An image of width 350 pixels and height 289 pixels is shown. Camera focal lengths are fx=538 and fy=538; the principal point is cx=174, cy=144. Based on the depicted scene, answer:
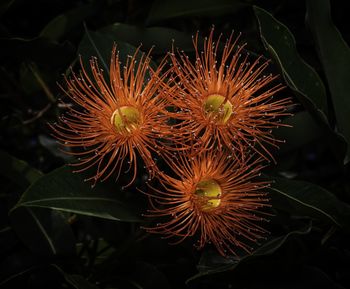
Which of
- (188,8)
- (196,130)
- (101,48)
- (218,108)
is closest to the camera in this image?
(196,130)

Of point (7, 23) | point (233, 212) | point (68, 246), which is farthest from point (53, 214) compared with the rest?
point (7, 23)

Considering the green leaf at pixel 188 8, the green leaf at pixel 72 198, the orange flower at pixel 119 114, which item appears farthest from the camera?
the green leaf at pixel 188 8

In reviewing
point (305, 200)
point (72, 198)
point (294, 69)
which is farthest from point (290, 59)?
point (72, 198)

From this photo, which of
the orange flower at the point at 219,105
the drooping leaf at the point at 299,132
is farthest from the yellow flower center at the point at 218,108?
the drooping leaf at the point at 299,132

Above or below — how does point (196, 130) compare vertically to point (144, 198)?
above

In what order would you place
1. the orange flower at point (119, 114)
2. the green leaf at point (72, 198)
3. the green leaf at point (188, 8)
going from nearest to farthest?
the green leaf at point (72, 198) → the orange flower at point (119, 114) → the green leaf at point (188, 8)

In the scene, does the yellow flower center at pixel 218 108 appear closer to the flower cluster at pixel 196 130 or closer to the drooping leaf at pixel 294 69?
the flower cluster at pixel 196 130

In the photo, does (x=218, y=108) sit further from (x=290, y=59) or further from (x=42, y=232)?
(x=42, y=232)
